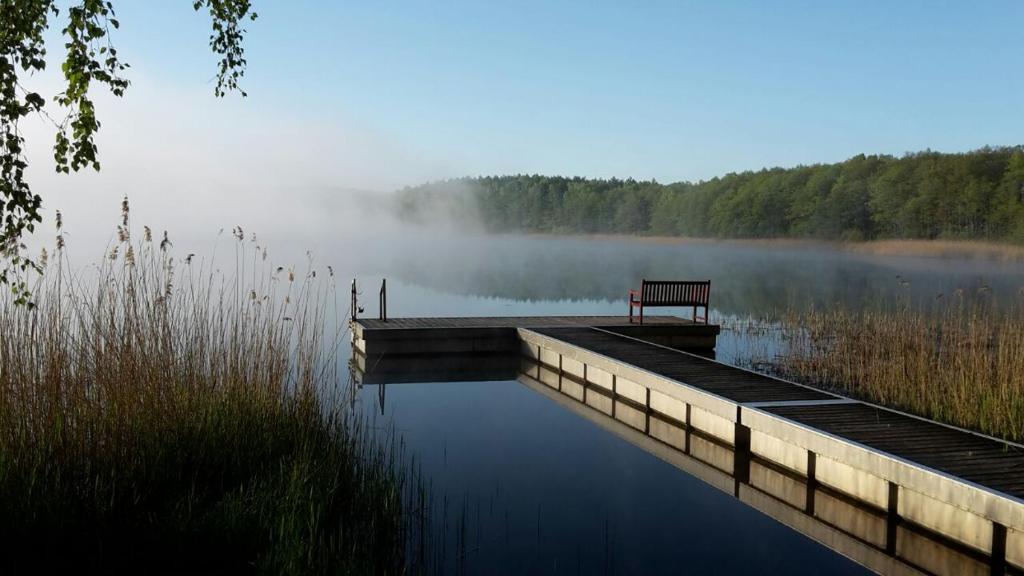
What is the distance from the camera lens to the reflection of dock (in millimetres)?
4742

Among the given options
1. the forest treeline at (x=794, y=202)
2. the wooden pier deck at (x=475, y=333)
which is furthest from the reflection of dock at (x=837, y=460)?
the forest treeline at (x=794, y=202)

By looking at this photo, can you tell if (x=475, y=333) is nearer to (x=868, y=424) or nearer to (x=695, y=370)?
(x=695, y=370)

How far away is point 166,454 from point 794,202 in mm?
58236

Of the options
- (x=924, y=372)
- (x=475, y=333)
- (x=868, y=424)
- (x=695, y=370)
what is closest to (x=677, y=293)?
(x=475, y=333)

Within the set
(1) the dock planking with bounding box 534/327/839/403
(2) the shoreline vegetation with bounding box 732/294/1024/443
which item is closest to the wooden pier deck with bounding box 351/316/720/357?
(1) the dock planking with bounding box 534/327/839/403

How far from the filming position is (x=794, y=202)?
5916cm

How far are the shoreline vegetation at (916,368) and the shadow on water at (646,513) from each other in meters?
1.35

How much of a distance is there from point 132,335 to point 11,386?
74 centimetres

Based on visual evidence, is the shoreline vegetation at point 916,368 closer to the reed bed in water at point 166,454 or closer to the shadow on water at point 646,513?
the shadow on water at point 646,513

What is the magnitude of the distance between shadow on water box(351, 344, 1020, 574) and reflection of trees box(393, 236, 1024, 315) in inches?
448

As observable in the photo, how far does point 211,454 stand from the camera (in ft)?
16.9

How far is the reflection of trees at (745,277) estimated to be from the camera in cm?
2241

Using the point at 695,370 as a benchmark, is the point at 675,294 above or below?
above

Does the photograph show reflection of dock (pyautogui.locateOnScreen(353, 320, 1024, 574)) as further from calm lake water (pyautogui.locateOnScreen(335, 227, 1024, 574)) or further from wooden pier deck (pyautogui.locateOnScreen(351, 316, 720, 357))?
wooden pier deck (pyautogui.locateOnScreen(351, 316, 720, 357))
